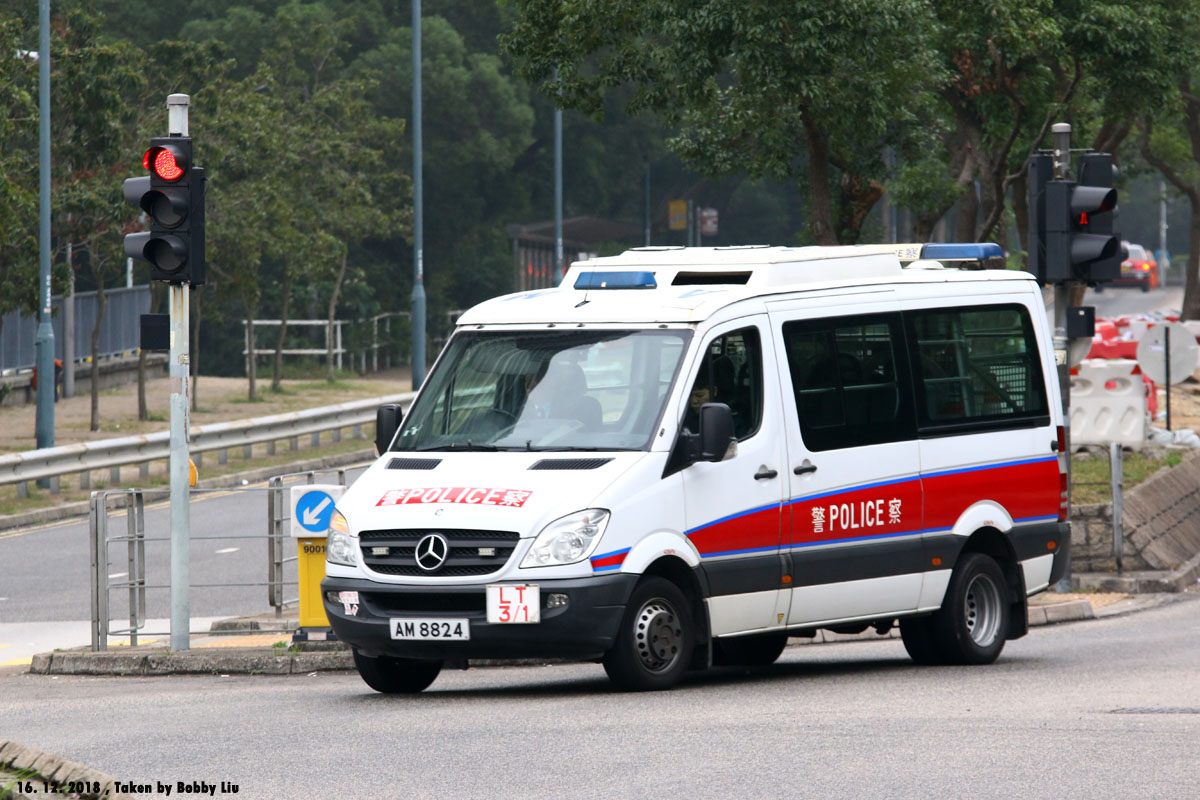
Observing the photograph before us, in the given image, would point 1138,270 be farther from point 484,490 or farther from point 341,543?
point 484,490

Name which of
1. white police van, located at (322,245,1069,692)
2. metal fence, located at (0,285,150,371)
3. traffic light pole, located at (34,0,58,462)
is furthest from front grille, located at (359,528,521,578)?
metal fence, located at (0,285,150,371)

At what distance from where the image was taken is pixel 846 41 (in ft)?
62.7

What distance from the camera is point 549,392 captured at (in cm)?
1055

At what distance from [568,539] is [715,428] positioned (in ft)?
3.43

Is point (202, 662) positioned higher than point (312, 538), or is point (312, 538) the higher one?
point (312, 538)

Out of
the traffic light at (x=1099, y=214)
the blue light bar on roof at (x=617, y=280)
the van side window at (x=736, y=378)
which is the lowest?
the van side window at (x=736, y=378)

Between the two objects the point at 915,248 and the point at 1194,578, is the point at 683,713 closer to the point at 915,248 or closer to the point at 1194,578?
the point at 915,248

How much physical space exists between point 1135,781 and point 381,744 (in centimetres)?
319

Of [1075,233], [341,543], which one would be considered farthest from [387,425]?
[1075,233]

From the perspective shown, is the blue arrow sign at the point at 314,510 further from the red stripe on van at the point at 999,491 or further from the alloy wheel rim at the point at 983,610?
the alloy wheel rim at the point at 983,610

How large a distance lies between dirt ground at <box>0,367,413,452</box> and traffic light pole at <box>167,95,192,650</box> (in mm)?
16785

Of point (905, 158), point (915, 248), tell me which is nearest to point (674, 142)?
point (905, 158)

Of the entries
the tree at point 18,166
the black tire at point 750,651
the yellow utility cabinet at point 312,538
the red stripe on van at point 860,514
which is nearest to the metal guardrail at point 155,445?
the tree at point 18,166

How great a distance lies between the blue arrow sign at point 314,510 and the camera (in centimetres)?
1290
